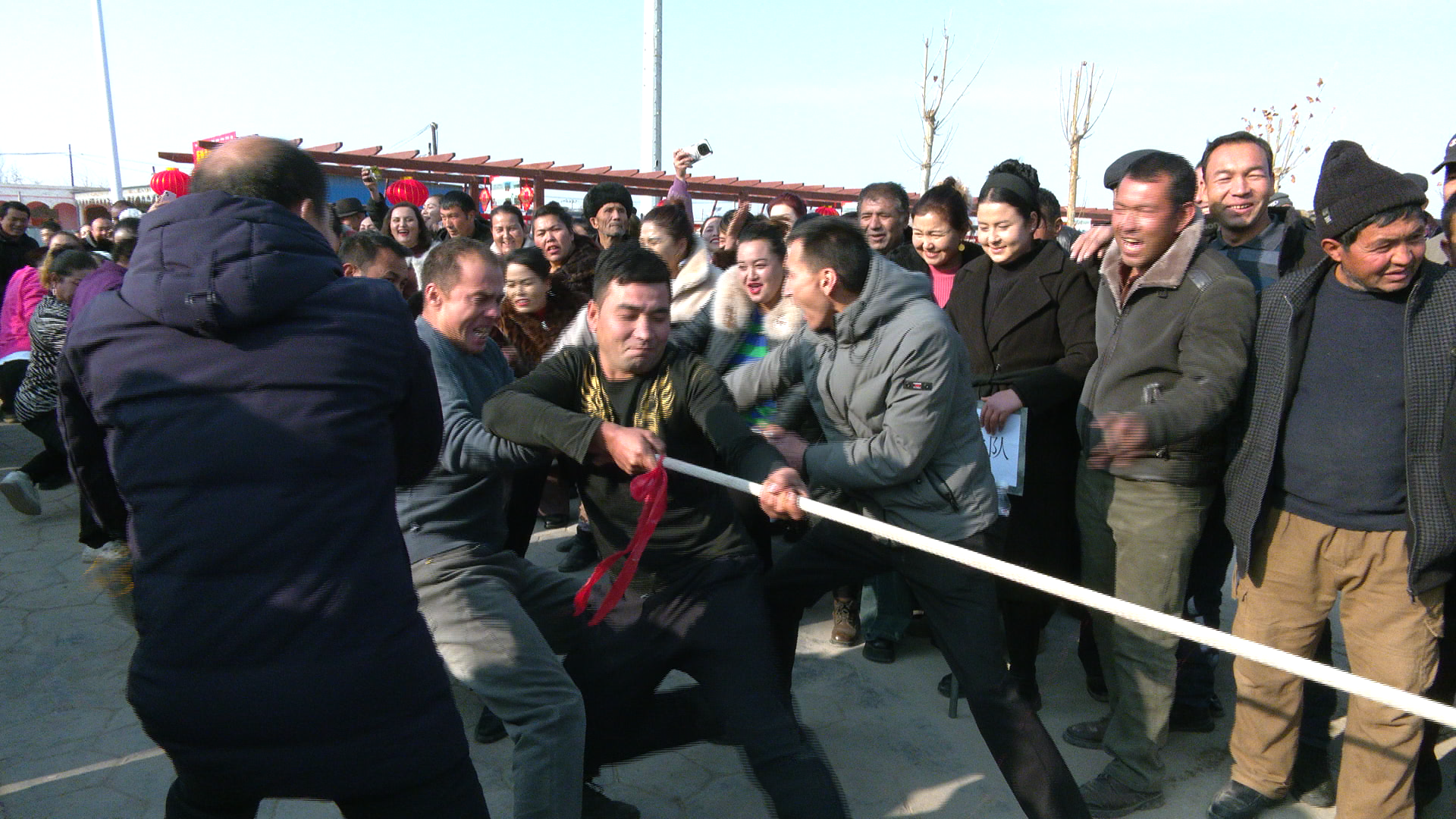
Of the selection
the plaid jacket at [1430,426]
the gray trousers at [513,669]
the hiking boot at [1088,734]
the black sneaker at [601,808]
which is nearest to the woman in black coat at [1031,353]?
the hiking boot at [1088,734]

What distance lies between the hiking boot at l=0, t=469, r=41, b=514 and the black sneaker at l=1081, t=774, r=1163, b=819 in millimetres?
5986

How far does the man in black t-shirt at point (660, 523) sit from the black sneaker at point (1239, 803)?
136 cm

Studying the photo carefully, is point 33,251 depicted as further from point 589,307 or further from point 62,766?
point 589,307

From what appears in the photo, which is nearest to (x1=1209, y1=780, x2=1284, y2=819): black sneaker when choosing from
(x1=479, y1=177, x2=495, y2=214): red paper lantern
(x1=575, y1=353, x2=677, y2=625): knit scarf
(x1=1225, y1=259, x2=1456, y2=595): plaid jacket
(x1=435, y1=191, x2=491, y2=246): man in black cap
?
(x1=1225, y1=259, x2=1456, y2=595): plaid jacket

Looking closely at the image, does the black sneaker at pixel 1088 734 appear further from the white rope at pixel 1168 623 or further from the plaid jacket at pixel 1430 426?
the white rope at pixel 1168 623

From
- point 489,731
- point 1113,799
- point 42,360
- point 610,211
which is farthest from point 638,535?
point 42,360

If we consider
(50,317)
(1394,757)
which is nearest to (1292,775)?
(1394,757)

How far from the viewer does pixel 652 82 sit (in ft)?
43.0

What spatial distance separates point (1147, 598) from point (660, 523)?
4.90 feet

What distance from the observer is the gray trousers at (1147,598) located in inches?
110

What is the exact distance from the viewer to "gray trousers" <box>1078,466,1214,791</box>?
110 inches

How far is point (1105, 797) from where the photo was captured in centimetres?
281

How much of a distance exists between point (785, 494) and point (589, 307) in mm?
876

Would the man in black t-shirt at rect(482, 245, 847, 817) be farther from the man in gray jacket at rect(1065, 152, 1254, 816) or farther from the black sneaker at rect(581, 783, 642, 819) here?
the man in gray jacket at rect(1065, 152, 1254, 816)
